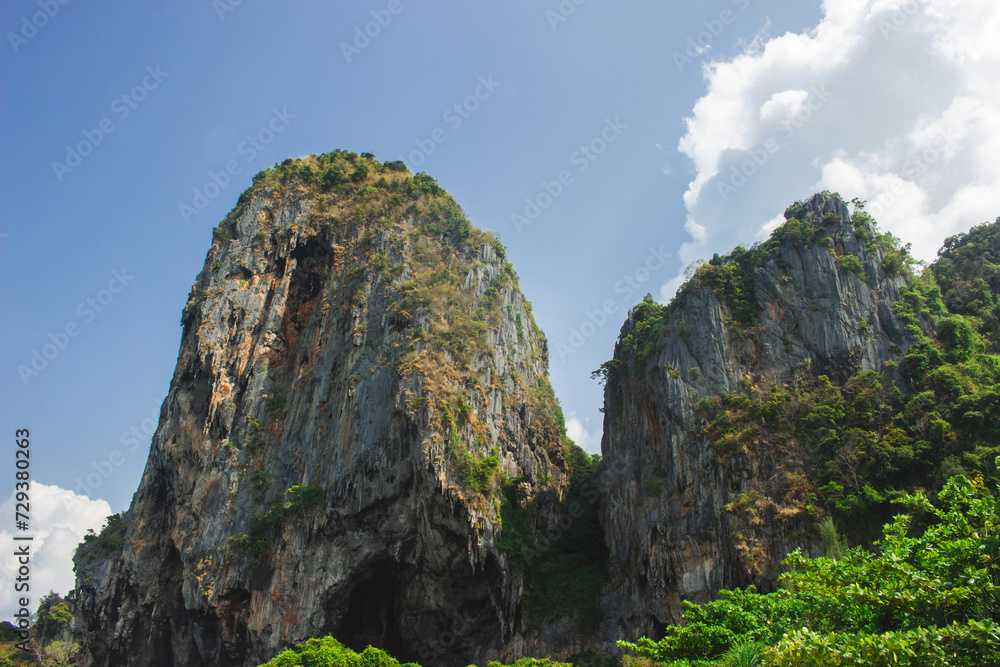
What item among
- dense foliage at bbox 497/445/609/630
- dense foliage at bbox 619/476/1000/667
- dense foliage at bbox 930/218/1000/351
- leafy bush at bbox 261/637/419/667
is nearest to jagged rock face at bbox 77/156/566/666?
dense foliage at bbox 497/445/609/630

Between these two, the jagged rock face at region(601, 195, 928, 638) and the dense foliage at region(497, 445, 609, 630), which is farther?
the dense foliage at region(497, 445, 609, 630)

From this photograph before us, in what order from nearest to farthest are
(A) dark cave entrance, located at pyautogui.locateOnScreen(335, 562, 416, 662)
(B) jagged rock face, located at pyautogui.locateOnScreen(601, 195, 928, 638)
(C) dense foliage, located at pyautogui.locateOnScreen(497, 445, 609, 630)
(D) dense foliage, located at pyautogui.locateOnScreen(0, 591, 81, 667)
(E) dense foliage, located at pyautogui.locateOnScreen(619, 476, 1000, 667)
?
1. (E) dense foliage, located at pyautogui.locateOnScreen(619, 476, 1000, 667)
2. (B) jagged rock face, located at pyautogui.locateOnScreen(601, 195, 928, 638)
3. (C) dense foliage, located at pyautogui.locateOnScreen(497, 445, 609, 630)
4. (A) dark cave entrance, located at pyautogui.locateOnScreen(335, 562, 416, 662)
5. (D) dense foliage, located at pyautogui.locateOnScreen(0, 591, 81, 667)

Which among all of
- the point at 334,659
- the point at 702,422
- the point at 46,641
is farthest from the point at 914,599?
the point at 46,641

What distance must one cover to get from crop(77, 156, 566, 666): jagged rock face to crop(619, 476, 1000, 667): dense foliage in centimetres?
1912

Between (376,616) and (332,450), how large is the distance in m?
8.57

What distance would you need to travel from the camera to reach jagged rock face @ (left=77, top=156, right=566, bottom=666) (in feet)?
96.6

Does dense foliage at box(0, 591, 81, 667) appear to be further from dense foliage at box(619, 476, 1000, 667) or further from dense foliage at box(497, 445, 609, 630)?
dense foliage at box(619, 476, 1000, 667)

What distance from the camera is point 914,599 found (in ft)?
29.8

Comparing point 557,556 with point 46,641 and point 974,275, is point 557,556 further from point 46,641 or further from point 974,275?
point 46,641

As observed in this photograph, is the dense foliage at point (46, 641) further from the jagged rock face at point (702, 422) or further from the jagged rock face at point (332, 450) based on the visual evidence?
the jagged rock face at point (702, 422)

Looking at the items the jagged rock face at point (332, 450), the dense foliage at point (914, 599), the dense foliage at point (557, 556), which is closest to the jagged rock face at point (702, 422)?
the dense foliage at point (557, 556)

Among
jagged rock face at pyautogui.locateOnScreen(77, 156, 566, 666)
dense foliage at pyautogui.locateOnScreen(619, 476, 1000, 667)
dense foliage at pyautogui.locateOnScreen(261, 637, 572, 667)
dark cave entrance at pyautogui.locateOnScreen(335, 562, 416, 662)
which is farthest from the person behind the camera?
dark cave entrance at pyautogui.locateOnScreen(335, 562, 416, 662)

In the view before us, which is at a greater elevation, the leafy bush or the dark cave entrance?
the dark cave entrance

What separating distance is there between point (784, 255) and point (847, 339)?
19.2ft
